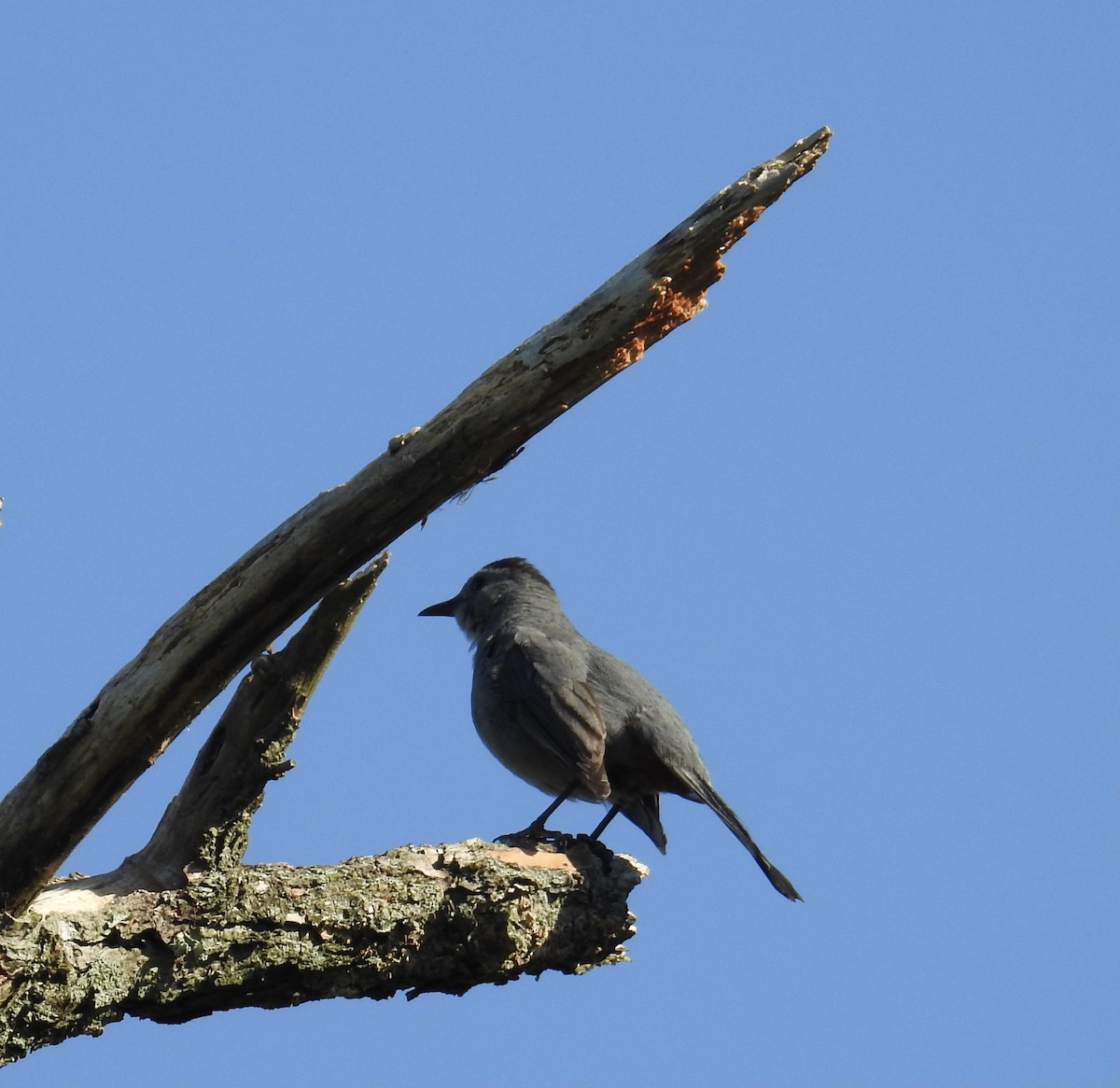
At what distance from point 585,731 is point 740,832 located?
1.00 m

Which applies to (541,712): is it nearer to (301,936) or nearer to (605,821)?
(605,821)

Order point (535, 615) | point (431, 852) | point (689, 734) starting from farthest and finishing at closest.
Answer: point (535, 615)
point (689, 734)
point (431, 852)

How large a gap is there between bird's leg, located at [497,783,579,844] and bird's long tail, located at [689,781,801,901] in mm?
706

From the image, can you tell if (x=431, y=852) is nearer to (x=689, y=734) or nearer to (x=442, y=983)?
(x=442, y=983)

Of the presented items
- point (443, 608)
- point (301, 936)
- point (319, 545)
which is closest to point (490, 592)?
point (443, 608)

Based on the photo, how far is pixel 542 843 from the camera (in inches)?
275

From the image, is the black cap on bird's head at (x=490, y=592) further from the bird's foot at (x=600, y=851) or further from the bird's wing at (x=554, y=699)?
the bird's foot at (x=600, y=851)

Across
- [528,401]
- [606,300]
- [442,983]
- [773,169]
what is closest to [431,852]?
[442,983]

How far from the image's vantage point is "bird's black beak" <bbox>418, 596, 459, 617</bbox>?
396 inches

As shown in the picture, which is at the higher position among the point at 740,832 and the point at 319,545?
the point at 740,832

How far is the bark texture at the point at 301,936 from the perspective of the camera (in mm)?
5078

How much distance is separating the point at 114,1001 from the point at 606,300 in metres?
3.08

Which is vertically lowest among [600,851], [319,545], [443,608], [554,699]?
[319,545]

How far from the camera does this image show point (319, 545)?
4.99 metres
